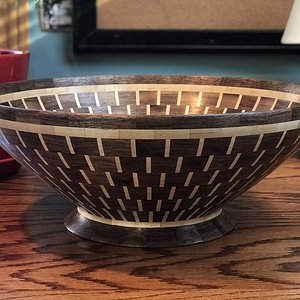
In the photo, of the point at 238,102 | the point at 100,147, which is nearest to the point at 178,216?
the point at 100,147

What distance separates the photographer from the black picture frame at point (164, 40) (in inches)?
40.7

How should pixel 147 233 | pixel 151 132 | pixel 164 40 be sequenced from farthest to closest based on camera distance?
pixel 164 40
pixel 147 233
pixel 151 132

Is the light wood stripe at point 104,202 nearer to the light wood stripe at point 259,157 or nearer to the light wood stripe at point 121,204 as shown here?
the light wood stripe at point 121,204

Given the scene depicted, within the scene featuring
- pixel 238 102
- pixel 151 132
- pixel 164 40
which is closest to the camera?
pixel 151 132

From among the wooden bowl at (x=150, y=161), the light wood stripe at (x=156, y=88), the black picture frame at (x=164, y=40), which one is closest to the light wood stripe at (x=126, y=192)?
the wooden bowl at (x=150, y=161)

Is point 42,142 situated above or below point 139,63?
above

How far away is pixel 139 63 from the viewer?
1.08 meters

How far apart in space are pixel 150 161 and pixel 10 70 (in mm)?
333

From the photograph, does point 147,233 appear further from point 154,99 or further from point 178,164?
point 154,99

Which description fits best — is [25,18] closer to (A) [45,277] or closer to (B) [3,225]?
(B) [3,225]

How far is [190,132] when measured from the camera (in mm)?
443

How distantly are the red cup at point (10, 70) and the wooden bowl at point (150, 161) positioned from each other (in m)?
0.20

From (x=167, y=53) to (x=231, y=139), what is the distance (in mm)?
628

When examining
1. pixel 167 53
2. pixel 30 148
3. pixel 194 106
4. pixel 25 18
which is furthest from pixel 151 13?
pixel 30 148
